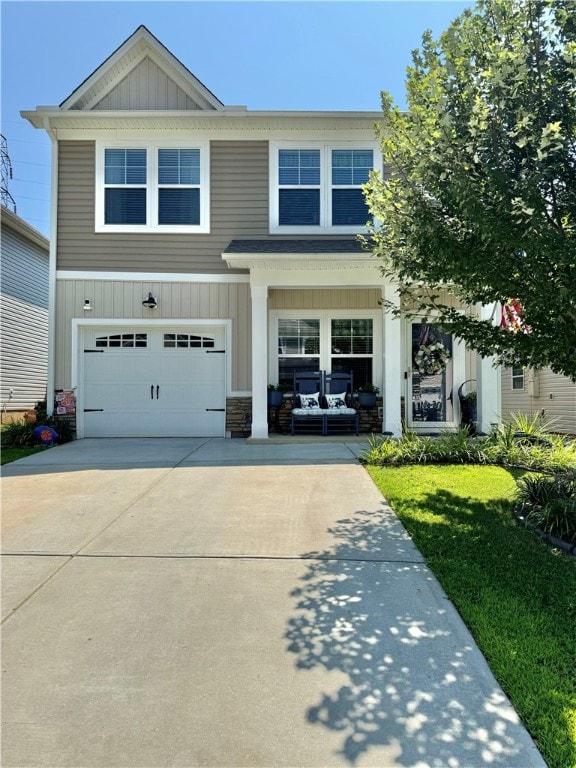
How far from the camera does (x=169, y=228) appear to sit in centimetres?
954

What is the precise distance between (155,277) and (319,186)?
3.70 metres

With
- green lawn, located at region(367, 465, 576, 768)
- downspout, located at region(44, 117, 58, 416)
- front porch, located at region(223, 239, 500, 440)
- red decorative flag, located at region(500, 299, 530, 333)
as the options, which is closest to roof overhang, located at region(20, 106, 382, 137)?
downspout, located at region(44, 117, 58, 416)

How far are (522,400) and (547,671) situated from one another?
1191 centimetres

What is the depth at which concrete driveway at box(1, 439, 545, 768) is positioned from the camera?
1.91 metres

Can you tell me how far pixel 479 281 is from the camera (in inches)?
172

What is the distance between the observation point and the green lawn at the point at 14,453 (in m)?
7.58

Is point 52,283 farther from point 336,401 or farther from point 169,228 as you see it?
point 336,401

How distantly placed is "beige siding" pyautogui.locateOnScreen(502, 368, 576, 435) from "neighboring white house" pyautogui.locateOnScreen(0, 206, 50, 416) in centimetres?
1214

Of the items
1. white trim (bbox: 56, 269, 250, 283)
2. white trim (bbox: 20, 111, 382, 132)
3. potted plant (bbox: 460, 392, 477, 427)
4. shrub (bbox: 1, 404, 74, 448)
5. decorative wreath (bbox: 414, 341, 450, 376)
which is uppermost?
white trim (bbox: 20, 111, 382, 132)

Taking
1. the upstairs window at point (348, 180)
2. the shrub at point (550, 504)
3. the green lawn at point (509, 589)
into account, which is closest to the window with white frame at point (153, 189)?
the upstairs window at point (348, 180)

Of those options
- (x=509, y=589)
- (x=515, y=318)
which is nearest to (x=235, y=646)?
(x=509, y=589)

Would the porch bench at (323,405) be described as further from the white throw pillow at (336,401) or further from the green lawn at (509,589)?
the green lawn at (509,589)

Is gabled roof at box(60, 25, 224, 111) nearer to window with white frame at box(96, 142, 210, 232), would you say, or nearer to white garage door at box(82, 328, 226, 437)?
window with white frame at box(96, 142, 210, 232)

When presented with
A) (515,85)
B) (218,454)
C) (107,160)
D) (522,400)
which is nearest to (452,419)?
(522,400)
